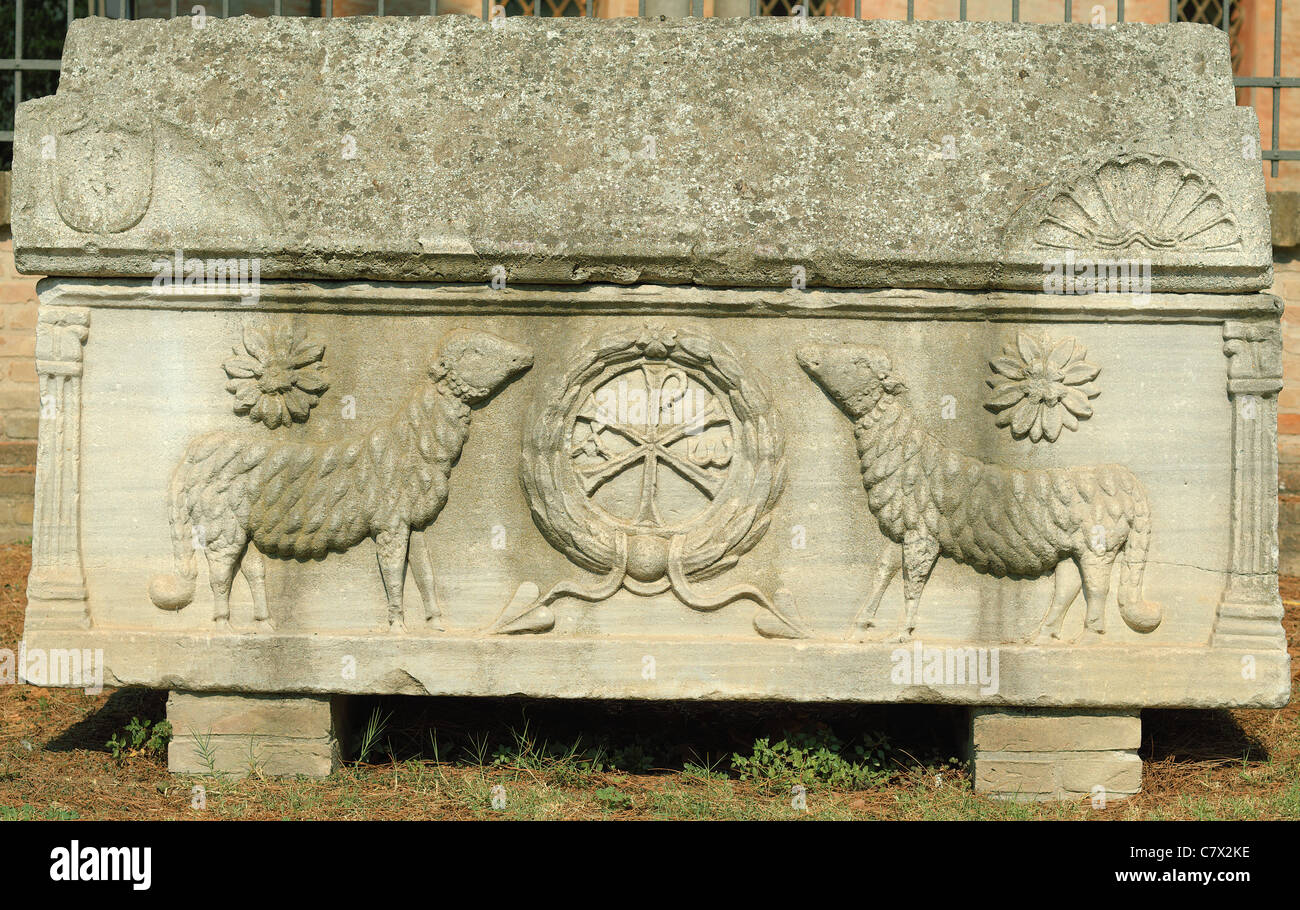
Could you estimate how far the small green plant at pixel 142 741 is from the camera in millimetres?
3436

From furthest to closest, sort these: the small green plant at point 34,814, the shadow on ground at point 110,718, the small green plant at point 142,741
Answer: the shadow on ground at point 110,718, the small green plant at point 142,741, the small green plant at point 34,814

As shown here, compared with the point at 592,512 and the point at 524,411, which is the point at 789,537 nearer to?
the point at 592,512

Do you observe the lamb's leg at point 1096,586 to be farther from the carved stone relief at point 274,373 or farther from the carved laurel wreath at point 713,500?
the carved stone relief at point 274,373

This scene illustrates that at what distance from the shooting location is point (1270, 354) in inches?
121

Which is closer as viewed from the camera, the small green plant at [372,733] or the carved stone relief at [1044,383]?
the carved stone relief at [1044,383]

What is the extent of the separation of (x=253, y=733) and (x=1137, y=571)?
221 cm

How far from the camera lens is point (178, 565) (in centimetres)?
318

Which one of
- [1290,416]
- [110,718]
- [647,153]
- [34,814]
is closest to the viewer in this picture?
[34,814]

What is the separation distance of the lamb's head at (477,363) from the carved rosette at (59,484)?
2.89 feet
